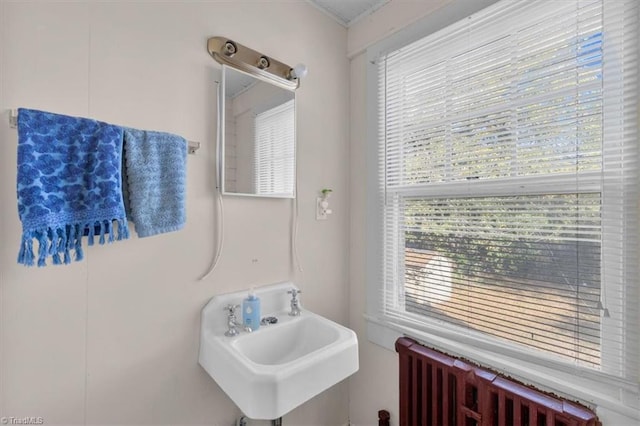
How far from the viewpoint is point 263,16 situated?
4.37 feet

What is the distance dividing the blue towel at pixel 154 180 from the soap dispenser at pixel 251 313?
440mm

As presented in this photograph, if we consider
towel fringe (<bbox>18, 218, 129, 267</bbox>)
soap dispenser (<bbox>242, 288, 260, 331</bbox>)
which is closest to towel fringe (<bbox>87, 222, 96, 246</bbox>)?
towel fringe (<bbox>18, 218, 129, 267</bbox>)

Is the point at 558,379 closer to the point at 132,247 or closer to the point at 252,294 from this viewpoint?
the point at 252,294

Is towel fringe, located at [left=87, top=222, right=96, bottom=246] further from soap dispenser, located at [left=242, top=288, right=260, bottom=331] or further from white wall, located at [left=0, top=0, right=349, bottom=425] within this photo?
soap dispenser, located at [left=242, top=288, right=260, bottom=331]

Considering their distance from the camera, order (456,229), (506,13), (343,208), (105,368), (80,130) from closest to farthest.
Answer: (80,130)
(105,368)
(506,13)
(456,229)
(343,208)

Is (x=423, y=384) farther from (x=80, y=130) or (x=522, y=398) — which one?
(x=80, y=130)

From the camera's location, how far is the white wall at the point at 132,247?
821 mm

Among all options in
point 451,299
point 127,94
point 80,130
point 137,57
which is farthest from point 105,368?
point 451,299

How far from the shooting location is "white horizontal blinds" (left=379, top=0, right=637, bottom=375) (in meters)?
0.92

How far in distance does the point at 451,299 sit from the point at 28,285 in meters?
1.53

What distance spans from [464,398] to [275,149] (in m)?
1.35

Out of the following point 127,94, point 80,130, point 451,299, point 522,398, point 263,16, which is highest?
point 263,16

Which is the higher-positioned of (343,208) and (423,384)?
(343,208)

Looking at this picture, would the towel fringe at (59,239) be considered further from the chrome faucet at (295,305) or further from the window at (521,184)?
the window at (521,184)
